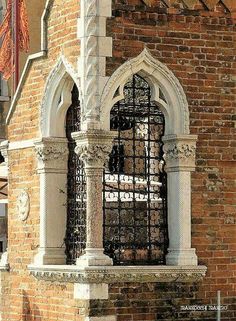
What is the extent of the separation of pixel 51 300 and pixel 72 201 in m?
1.25

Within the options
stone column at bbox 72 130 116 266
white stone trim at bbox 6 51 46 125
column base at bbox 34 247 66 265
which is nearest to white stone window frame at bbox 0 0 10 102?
white stone trim at bbox 6 51 46 125

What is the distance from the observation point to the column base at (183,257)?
55.4ft

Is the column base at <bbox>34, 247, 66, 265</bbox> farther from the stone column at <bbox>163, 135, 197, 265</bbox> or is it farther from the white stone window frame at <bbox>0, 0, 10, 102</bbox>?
the white stone window frame at <bbox>0, 0, 10, 102</bbox>

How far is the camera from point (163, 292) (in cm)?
1688

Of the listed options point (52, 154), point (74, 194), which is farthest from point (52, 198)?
point (52, 154)

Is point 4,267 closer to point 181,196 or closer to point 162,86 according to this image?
point 181,196

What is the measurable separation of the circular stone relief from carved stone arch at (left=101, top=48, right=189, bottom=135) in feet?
7.15

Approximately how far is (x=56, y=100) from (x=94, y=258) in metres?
2.21

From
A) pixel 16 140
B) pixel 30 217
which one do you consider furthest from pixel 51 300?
pixel 16 140

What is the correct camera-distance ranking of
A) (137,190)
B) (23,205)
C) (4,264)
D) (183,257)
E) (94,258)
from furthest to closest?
1. (4,264)
2. (23,205)
3. (137,190)
4. (183,257)
5. (94,258)

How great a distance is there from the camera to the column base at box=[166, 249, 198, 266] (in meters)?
16.9

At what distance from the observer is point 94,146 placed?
16.5 meters

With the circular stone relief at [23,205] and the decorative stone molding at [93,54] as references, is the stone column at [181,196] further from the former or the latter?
the circular stone relief at [23,205]

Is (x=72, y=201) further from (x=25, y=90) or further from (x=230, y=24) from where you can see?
(x=230, y=24)
